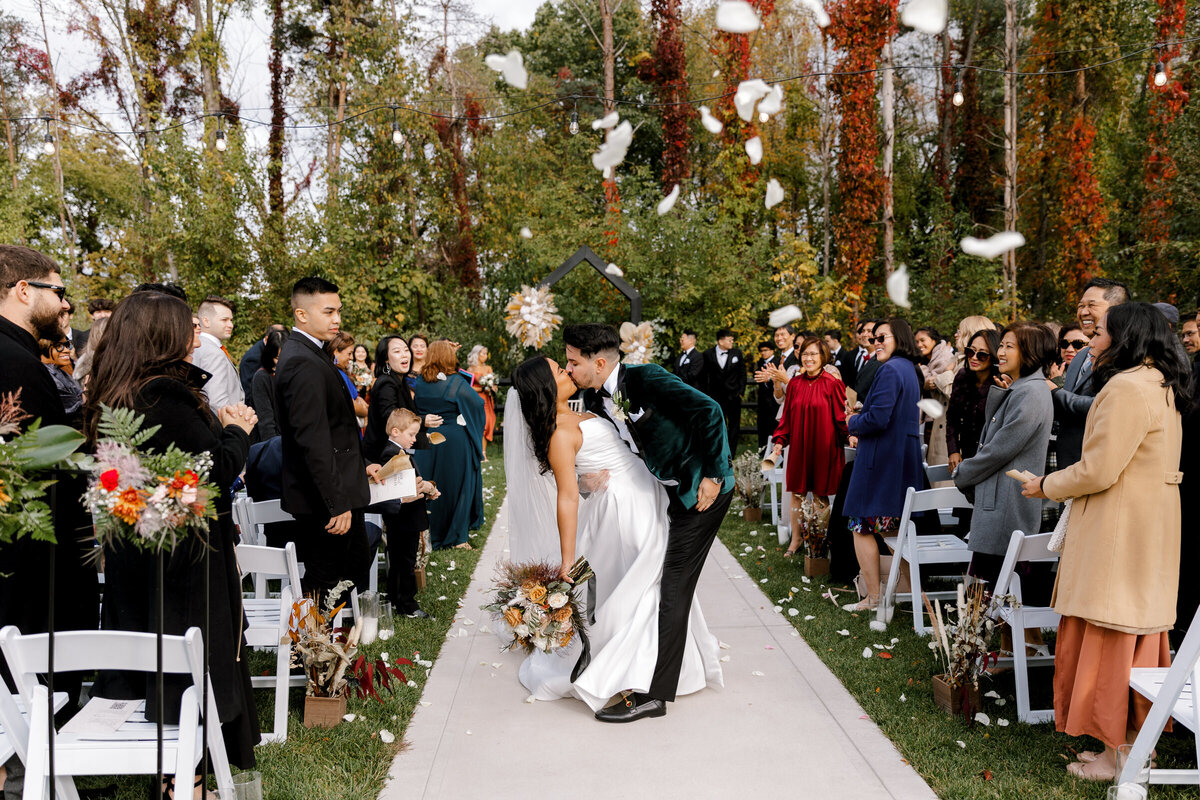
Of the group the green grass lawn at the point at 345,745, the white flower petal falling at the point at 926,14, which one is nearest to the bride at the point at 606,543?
the green grass lawn at the point at 345,745

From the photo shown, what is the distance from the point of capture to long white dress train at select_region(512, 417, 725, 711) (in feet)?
13.6

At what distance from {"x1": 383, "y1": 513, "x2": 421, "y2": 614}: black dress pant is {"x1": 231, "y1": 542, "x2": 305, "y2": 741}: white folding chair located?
1488 millimetres

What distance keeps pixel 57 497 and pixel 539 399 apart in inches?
82.6

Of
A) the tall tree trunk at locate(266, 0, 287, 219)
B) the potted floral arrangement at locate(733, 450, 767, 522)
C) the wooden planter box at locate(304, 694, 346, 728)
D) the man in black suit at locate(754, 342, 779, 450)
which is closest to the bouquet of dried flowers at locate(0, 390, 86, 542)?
the wooden planter box at locate(304, 694, 346, 728)

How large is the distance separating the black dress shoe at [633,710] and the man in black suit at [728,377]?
9.27 m

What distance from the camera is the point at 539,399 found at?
395cm

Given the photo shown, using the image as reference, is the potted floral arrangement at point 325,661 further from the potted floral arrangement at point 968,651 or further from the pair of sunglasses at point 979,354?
the pair of sunglasses at point 979,354

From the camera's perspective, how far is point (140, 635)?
2.44 meters

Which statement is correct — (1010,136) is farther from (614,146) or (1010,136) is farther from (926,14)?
(926,14)

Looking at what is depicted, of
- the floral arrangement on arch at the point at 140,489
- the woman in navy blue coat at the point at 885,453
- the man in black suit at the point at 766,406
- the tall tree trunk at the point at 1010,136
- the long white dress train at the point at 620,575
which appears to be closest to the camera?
the floral arrangement on arch at the point at 140,489

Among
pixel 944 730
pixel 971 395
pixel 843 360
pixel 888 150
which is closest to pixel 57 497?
pixel 944 730

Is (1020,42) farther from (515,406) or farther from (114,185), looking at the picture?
(114,185)

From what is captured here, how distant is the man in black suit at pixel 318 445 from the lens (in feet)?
13.7

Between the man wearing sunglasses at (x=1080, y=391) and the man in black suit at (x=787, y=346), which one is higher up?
the man in black suit at (x=787, y=346)
